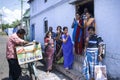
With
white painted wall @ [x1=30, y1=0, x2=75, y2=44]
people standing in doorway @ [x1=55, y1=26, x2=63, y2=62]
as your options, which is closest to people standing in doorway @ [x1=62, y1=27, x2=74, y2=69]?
people standing in doorway @ [x1=55, y1=26, x2=63, y2=62]

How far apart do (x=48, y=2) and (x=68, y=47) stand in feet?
23.9

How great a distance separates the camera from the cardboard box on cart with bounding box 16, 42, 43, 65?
764 centimetres

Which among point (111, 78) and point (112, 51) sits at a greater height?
point (112, 51)

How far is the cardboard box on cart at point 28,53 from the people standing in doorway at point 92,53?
162cm

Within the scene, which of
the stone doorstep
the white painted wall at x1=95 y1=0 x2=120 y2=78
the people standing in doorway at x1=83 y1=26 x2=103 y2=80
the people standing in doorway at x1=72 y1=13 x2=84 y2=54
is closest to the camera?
the people standing in doorway at x1=83 y1=26 x2=103 y2=80

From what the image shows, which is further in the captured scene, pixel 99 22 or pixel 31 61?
pixel 99 22

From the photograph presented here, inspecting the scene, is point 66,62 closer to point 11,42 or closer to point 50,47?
point 50,47

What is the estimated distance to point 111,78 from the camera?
7.59 m

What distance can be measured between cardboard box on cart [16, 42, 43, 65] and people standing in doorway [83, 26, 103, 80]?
162 centimetres

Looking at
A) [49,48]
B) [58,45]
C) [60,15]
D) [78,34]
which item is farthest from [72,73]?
[60,15]

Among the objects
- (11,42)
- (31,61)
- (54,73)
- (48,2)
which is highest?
(48,2)

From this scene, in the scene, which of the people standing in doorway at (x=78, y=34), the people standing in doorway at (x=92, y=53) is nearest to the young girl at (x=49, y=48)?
the people standing in doorway at (x=78, y=34)

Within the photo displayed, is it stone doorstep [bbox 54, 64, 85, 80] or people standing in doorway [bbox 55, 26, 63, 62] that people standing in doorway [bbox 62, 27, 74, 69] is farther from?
people standing in doorway [bbox 55, 26, 63, 62]

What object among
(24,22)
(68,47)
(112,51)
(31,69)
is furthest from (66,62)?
(24,22)
